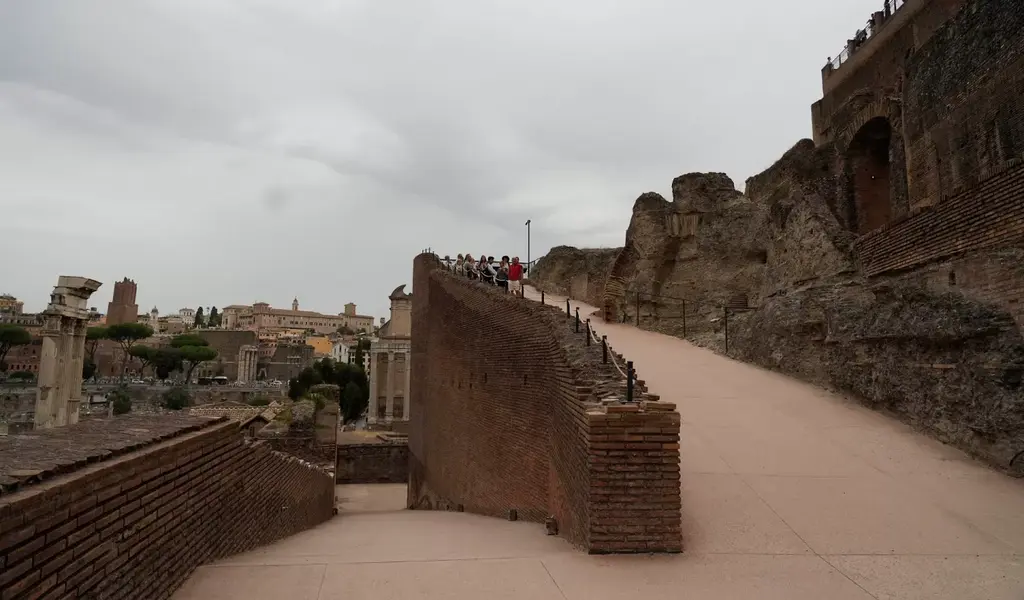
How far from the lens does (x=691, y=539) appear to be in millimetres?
4945

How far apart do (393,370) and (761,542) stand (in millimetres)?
42145

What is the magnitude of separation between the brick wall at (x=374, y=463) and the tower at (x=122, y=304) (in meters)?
103

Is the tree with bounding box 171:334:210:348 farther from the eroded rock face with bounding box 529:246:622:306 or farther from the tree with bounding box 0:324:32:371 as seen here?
the eroded rock face with bounding box 529:246:622:306

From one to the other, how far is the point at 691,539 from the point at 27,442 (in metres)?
4.96

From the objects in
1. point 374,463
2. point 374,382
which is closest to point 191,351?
point 374,382

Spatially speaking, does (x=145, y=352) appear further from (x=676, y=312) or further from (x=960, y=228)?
(x=960, y=228)

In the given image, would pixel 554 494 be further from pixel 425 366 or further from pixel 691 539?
pixel 425 366

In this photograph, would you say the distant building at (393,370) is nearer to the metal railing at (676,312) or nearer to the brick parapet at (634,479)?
the metal railing at (676,312)

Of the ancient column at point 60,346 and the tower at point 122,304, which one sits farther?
the tower at point 122,304

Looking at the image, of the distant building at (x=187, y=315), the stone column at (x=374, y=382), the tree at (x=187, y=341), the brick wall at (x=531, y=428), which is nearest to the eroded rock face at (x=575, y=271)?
the brick wall at (x=531, y=428)

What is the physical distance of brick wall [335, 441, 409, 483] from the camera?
931 inches

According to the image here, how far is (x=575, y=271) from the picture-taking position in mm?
26734

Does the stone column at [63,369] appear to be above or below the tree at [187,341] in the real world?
below

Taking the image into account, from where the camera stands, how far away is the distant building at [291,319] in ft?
469
